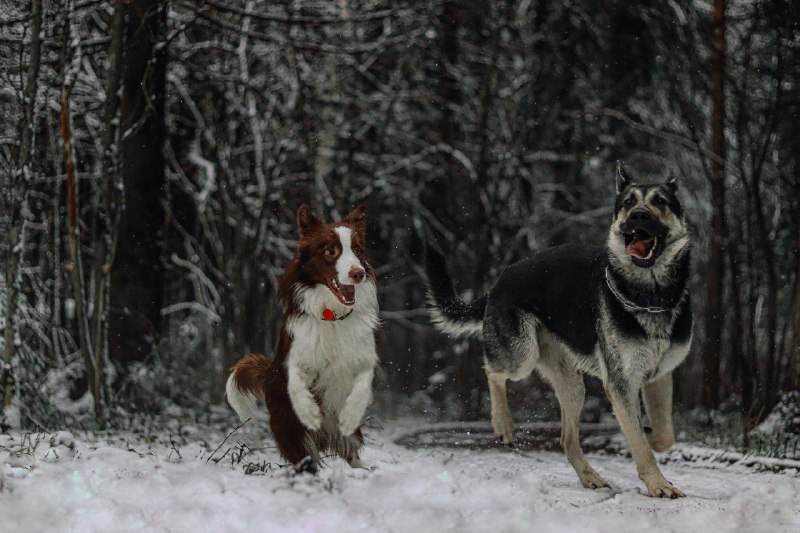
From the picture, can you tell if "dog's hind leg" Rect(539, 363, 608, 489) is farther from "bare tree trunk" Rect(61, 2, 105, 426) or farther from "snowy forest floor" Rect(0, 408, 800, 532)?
"bare tree trunk" Rect(61, 2, 105, 426)

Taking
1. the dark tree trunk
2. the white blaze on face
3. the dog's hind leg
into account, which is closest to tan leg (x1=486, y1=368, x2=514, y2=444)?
the dog's hind leg

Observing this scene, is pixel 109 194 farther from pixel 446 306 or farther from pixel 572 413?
pixel 572 413

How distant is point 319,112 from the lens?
51.9 ft

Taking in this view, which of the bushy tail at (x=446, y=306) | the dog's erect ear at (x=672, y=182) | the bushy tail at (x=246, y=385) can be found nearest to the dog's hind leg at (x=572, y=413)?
the bushy tail at (x=446, y=306)

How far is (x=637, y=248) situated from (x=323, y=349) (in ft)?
7.43

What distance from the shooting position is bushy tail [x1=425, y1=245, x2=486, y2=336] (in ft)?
25.7

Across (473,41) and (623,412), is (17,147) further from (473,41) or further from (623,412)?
(473,41)

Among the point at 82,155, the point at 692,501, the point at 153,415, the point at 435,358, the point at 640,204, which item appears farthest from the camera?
the point at 435,358

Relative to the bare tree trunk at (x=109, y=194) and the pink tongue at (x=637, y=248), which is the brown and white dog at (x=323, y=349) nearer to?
the pink tongue at (x=637, y=248)

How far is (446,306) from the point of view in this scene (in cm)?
786

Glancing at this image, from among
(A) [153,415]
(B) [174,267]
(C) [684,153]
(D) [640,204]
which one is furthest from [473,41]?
(D) [640,204]

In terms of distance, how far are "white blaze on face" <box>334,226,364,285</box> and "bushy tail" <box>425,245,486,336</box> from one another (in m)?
2.55

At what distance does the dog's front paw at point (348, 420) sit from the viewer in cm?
523

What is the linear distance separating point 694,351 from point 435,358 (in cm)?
540
